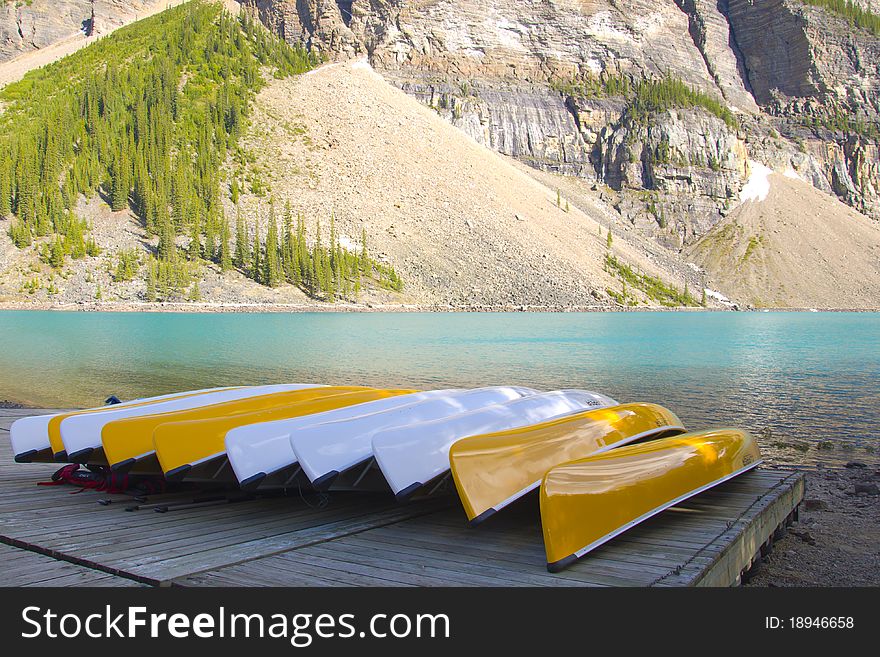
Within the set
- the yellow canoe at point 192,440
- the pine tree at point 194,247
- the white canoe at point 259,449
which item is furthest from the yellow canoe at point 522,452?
the pine tree at point 194,247

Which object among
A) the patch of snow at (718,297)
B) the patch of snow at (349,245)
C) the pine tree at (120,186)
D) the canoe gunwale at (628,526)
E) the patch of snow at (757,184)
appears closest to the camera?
the canoe gunwale at (628,526)

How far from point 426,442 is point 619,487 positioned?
1.87m

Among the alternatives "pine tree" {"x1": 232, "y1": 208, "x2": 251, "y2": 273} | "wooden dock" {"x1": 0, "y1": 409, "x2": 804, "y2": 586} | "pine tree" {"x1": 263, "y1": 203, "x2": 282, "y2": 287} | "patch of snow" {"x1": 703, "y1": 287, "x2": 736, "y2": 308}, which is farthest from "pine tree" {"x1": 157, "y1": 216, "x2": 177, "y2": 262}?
"patch of snow" {"x1": 703, "y1": 287, "x2": 736, "y2": 308}

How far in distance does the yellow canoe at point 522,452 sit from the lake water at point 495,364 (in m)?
7.79

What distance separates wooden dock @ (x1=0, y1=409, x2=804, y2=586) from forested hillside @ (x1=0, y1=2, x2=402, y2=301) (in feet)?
219

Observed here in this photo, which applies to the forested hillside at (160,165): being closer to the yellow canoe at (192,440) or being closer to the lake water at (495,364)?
the lake water at (495,364)

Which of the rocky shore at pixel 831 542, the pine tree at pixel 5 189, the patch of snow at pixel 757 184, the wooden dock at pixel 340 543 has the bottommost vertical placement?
the rocky shore at pixel 831 542

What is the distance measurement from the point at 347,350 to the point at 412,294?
136 ft

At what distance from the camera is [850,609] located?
561 centimetres

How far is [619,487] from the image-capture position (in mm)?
6387

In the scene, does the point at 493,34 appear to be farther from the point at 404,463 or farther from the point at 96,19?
the point at 404,463

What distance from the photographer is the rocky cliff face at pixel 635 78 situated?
13875 centimetres

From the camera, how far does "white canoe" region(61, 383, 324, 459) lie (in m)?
8.09

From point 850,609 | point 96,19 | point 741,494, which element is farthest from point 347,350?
point 96,19
